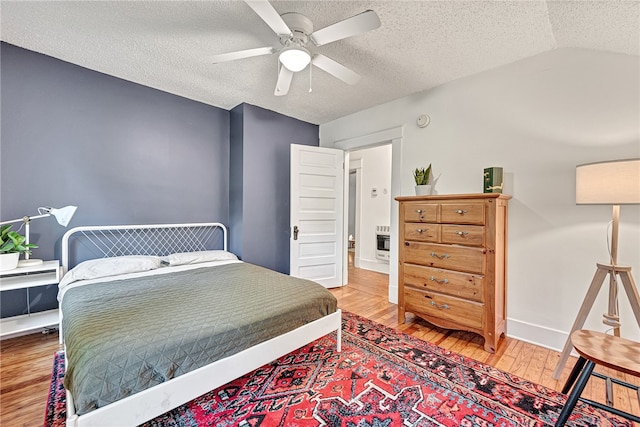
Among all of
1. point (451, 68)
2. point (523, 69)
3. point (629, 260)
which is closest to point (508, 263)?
point (629, 260)

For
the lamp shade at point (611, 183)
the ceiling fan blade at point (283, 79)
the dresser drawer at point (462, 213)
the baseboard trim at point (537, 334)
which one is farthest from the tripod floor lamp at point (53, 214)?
the baseboard trim at point (537, 334)

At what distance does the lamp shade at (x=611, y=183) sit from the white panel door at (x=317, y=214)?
2.81 meters

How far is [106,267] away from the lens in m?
2.51

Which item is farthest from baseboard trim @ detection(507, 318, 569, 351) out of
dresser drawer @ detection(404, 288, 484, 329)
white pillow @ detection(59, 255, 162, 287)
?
white pillow @ detection(59, 255, 162, 287)

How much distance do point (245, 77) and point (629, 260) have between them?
379 cm

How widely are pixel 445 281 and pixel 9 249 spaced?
3.76m

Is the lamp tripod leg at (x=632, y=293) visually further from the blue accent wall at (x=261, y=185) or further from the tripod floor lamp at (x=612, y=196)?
the blue accent wall at (x=261, y=185)

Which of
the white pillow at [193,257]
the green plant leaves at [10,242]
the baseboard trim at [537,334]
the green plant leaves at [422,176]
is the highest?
the green plant leaves at [422,176]

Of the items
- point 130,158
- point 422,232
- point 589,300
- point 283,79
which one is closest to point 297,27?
point 283,79

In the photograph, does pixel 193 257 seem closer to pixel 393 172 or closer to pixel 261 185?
pixel 261 185

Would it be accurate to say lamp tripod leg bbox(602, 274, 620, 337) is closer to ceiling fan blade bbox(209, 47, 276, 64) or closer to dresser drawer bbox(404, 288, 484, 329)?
dresser drawer bbox(404, 288, 484, 329)

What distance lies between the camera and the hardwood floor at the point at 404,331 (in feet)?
5.36

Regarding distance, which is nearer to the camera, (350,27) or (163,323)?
(163,323)

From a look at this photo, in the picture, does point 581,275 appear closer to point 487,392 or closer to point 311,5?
point 487,392
